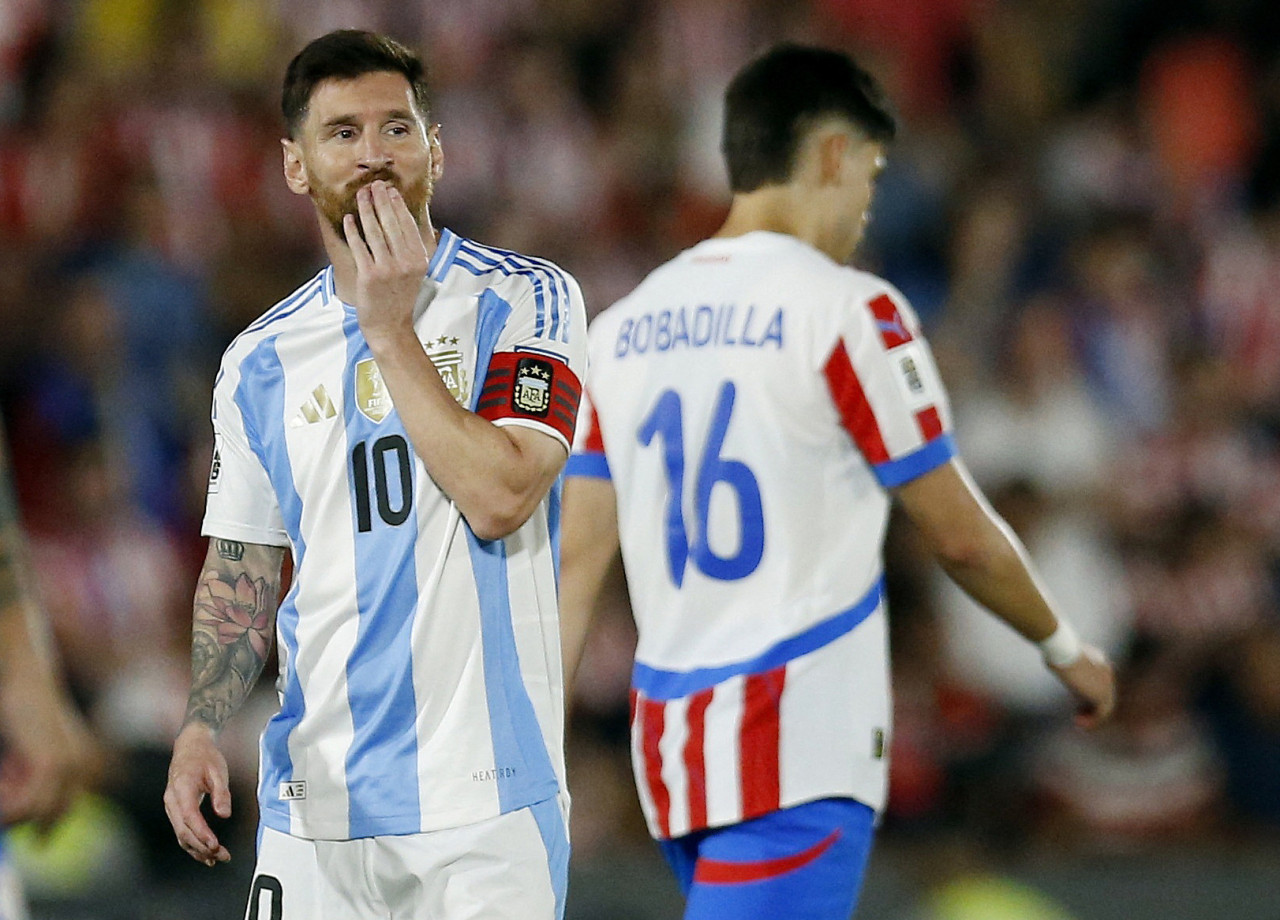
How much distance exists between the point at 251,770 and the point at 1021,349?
12.2ft

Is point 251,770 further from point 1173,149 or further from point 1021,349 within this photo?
point 1173,149

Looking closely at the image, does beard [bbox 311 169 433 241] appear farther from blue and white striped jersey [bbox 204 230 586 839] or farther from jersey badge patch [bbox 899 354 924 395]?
jersey badge patch [bbox 899 354 924 395]

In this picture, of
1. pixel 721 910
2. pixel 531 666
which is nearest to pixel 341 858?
pixel 531 666

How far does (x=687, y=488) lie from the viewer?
4098 millimetres

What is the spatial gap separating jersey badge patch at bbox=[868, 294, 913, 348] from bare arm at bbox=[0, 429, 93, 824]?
1.79 m

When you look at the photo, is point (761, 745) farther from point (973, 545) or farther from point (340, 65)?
point (340, 65)

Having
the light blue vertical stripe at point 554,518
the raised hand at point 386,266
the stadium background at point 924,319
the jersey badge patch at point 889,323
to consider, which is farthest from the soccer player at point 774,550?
the stadium background at point 924,319

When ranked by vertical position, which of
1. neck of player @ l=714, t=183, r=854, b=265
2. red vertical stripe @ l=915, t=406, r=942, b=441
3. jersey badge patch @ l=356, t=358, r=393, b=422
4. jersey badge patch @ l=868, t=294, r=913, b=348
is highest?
neck of player @ l=714, t=183, r=854, b=265

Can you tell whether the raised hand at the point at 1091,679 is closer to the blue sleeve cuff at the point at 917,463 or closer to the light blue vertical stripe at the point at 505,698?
the blue sleeve cuff at the point at 917,463

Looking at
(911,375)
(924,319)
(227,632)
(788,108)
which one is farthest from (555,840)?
(924,319)

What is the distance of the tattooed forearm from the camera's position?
345 centimetres

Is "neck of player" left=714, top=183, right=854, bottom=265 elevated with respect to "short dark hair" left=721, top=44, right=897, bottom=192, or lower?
lower

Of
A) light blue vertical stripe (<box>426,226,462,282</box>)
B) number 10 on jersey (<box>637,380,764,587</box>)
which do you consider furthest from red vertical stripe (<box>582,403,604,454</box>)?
light blue vertical stripe (<box>426,226,462,282</box>)

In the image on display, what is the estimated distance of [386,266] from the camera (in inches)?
124
